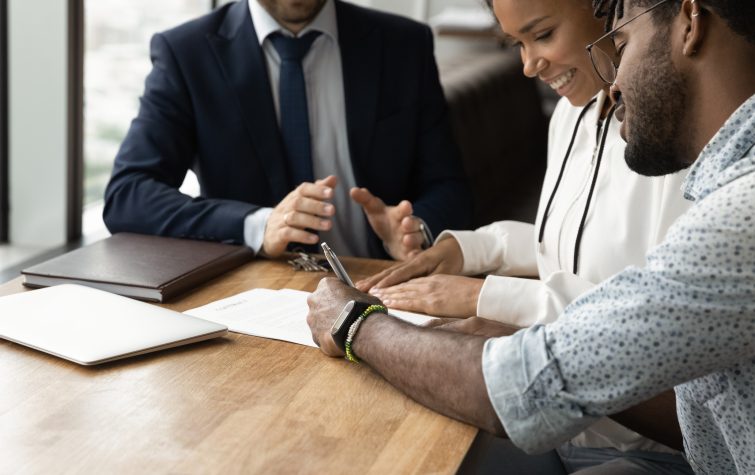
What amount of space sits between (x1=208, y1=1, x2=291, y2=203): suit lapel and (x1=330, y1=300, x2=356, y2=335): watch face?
100cm

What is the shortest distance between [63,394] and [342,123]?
1326mm

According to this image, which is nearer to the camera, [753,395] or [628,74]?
[753,395]

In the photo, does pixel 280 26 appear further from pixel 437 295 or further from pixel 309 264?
pixel 437 295

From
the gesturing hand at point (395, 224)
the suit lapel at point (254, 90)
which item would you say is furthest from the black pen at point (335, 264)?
the suit lapel at point (254, 90)

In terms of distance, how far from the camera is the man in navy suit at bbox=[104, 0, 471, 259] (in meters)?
2.26

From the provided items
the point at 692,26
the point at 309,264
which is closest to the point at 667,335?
the point at 692,26

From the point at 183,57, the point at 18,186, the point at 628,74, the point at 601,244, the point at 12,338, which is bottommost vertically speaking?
the point at 18,186

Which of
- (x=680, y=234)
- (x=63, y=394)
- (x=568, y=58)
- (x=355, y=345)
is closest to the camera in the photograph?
(x=680, y=234)

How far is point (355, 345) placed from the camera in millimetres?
1338

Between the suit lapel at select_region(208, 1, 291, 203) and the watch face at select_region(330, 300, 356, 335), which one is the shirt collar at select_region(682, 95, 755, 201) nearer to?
the watch face at select_region(330, 300, 356, 335)

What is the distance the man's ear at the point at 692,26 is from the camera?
43.2 inches

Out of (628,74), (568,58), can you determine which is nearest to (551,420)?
(628,74)

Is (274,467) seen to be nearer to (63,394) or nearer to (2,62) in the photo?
(63,394)

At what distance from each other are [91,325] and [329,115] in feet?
3.71
